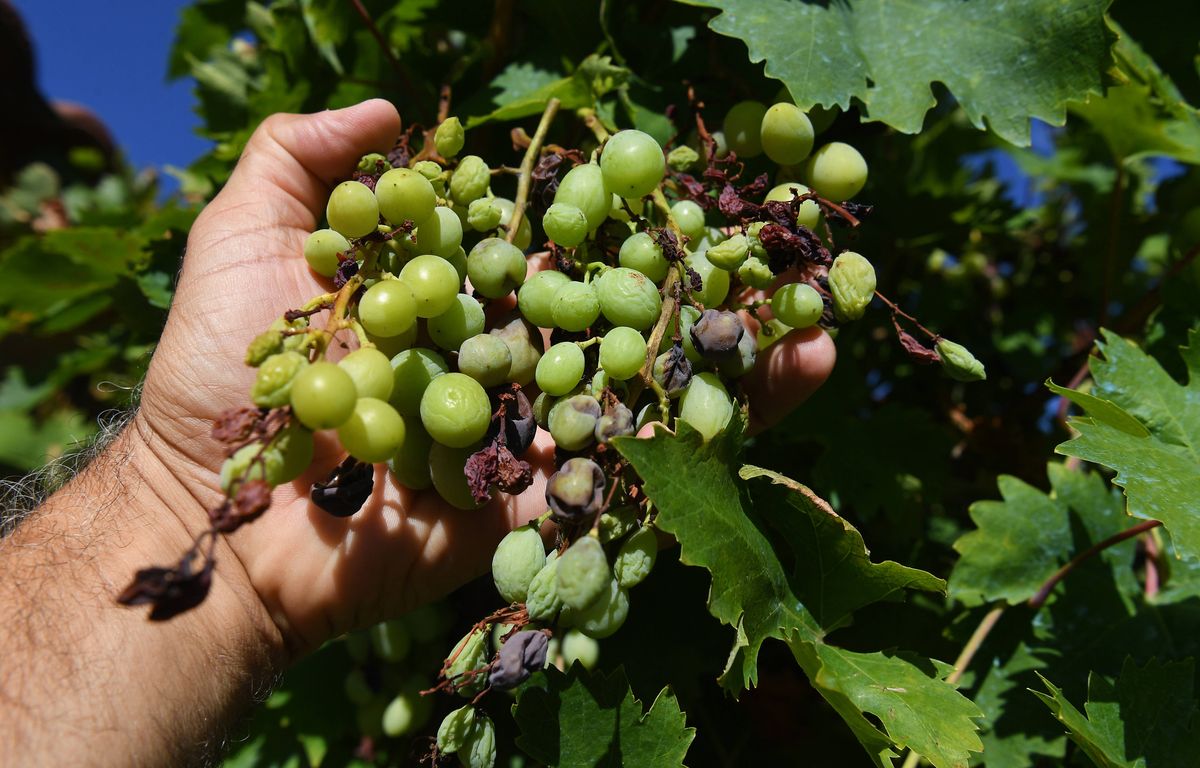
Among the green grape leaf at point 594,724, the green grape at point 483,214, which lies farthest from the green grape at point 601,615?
the green grape at point 483,214

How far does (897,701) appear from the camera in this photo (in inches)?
44.7

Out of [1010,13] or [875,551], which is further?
[875,551]

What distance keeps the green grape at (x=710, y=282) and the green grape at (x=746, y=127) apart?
295 mm

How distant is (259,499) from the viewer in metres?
0.84

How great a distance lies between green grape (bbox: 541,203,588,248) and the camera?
1221 mm

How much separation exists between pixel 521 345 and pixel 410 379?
0.18m

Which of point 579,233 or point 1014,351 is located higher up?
point 579,233

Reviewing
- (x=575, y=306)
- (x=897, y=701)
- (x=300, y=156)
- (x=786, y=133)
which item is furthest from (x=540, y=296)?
(x=897, y=701)

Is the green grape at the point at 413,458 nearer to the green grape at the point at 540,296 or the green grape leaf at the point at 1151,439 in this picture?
the green grape at the point at 540,296

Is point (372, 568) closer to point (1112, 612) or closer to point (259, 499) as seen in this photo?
point (259, 499)

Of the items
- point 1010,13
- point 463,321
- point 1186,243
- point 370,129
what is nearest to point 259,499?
point 463,321

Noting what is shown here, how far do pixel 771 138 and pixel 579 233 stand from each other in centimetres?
40

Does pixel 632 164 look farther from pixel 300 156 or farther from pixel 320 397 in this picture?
pixel 300 156

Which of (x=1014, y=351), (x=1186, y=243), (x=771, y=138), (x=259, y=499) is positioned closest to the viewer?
(x=259, y=499)
